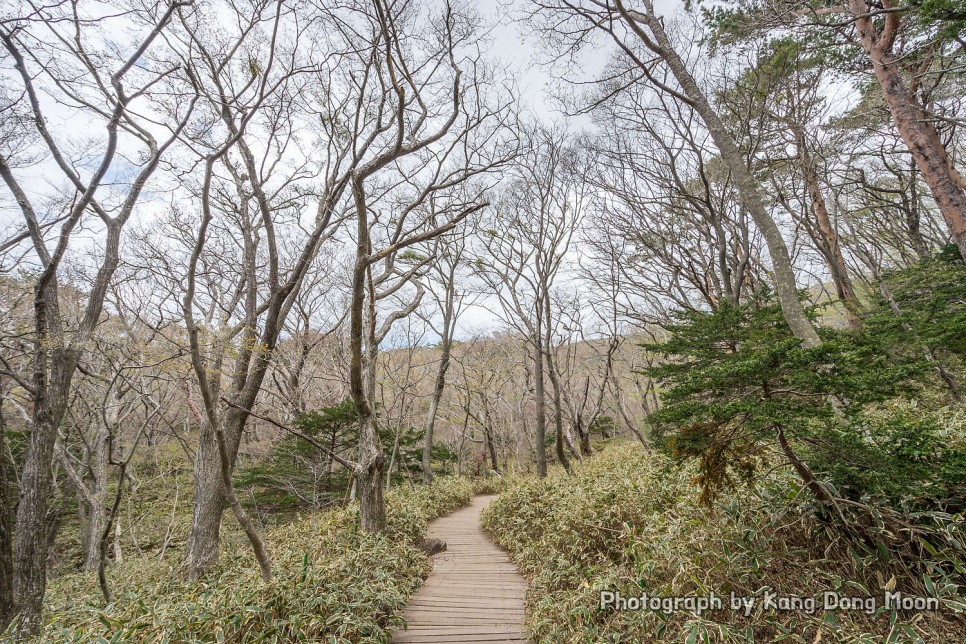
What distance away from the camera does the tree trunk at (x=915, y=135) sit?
4453 millimetres

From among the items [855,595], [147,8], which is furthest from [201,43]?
[855,595]

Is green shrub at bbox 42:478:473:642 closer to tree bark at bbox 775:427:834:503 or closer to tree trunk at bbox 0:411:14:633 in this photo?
tree trunk at bbox 0:411:14:633

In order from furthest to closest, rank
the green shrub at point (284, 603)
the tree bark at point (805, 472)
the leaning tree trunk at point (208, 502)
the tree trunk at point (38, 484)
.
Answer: the leaning tree trunk at point (208, 502)
the tree trunk at point (38, 484)
the green shrub at point (284, 603)
the tree bark at point (805, 472)

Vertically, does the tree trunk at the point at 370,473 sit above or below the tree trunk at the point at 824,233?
below

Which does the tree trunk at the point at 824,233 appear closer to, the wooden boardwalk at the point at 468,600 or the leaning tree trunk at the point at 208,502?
the wooden boardwalk at the point at 468,600

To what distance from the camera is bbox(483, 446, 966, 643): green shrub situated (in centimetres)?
221

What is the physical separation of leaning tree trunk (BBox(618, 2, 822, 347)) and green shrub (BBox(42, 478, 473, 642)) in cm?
479

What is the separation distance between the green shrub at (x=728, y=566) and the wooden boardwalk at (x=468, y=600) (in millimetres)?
325

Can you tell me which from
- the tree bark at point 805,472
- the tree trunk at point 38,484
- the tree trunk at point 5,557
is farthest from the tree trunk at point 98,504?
the tree bark at point 805,472

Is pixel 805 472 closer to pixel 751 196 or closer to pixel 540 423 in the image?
pixel 751 196

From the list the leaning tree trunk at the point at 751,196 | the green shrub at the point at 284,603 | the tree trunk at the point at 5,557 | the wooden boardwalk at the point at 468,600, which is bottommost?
the wooden boardwalk at the point at 468,600

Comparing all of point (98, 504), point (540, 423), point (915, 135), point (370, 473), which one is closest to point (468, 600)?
point (370, 473)

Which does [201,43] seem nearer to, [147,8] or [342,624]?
[147,8]

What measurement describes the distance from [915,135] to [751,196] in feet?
9.02
